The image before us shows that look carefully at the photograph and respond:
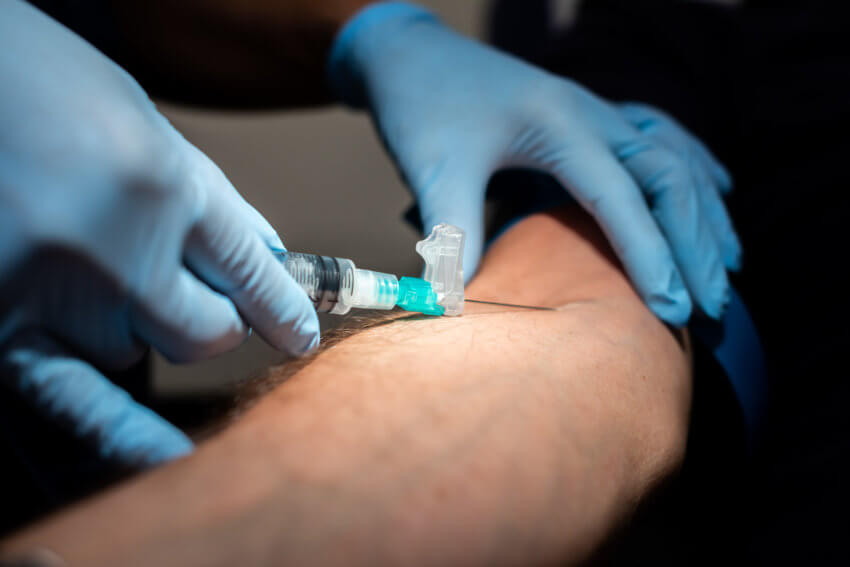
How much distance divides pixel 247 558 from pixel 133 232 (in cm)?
40

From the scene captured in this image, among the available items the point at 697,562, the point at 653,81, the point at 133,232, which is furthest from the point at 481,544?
the point at 653,81

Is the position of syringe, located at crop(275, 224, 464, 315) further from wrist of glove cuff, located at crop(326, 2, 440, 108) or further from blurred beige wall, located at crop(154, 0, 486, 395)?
blurred beige wall, located at crop(154, 0, 486, 395)

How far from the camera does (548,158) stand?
1.14 m

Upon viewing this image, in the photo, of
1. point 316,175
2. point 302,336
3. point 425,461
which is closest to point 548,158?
point 302,336

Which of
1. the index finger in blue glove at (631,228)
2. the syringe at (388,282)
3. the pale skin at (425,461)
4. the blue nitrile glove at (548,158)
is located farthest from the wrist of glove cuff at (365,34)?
the pale skin at (425,461)

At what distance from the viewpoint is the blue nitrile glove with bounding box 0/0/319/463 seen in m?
0.57

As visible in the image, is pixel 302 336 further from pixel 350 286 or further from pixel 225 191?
pixel 225 191

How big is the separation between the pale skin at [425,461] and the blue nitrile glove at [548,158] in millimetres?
250

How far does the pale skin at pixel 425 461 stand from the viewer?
0.43 meters

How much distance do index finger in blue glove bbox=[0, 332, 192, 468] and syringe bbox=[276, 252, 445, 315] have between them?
10.9 inches

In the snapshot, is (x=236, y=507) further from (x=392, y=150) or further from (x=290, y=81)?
(x=290, y=81)

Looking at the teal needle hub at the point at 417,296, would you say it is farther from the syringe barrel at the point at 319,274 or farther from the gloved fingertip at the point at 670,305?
the gloved fingertip at the point at 670,305

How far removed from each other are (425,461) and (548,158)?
0.80m

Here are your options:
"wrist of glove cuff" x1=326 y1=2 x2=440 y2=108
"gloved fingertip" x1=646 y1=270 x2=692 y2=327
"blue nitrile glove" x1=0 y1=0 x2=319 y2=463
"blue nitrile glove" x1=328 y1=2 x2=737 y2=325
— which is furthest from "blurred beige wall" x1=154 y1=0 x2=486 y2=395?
"blue nitrile glove" x1=0 y1=0 x2=319 y2=463
